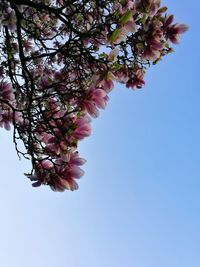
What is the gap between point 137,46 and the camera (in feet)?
14.3

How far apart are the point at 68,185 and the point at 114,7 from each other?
6.66 feet

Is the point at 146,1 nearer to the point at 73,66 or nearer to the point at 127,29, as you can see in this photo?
the point at 127,29

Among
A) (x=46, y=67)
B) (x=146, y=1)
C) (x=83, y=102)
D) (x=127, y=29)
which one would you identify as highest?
(x=46, y=67)

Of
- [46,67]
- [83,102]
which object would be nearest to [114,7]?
[83,102]

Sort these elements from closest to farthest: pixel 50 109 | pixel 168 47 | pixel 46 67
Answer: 1. pixel 50 109
2. pixel 168 47
3. pixel 46 67

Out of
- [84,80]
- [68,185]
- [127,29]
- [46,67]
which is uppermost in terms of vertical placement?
[46,67]

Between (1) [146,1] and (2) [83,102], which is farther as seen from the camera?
(1) [146,1]

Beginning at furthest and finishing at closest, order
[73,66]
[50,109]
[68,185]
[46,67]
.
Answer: [46,67] < [73,66] < [50,109] < [68,185]

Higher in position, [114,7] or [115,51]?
[114,7]

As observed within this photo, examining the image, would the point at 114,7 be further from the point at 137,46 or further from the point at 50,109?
the point at 50,109

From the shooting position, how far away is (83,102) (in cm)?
377

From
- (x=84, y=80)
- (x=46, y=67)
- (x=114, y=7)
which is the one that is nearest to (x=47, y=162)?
(x=84, y=80)

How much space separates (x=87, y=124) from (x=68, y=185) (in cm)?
62

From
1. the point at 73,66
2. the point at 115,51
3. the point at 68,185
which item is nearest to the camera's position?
the point at 115,51
